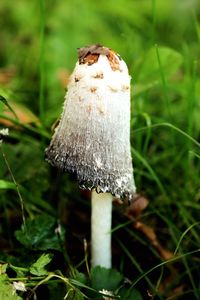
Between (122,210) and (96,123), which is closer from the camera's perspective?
(96,123)

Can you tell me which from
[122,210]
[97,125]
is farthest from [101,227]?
[97,125]

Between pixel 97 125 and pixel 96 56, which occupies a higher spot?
pixel 96 56

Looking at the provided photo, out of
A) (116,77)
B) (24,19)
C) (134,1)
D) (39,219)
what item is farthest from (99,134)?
(134,1)

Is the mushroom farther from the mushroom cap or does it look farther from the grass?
the grass

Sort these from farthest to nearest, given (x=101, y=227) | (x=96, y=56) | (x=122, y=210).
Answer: (x=122, y=210), (x=101, y=227), (x=96, y=56)

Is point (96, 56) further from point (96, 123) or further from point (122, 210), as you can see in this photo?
point (122, 210)

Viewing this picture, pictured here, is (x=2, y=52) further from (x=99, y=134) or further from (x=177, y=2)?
(x=99, y=134)

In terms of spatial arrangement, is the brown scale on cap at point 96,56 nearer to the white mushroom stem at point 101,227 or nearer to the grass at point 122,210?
the grass at point 122,210

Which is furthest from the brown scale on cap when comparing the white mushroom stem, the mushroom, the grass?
the white mushroom stem
